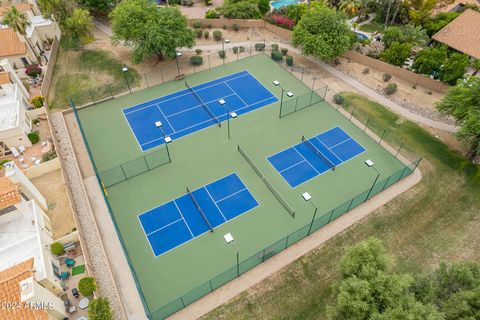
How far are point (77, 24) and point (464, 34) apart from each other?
42.6 metres

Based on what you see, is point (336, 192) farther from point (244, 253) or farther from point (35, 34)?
point (35, 34)

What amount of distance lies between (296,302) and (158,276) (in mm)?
8206

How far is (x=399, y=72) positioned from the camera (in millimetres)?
32906

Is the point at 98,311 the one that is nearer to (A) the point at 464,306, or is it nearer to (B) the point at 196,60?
(A) the point at 464,306

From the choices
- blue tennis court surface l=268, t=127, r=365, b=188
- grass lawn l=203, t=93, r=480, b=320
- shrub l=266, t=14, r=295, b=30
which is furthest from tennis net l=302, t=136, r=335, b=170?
shrub l=266, t=14, r=295, b=30

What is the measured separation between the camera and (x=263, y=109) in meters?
29.2

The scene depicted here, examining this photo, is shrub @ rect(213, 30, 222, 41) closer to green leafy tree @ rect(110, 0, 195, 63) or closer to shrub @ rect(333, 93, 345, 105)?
green leafy tree @ rect(110, 0, 195, 63)

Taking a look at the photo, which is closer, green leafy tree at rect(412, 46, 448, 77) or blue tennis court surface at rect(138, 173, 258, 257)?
blue tennis court surface at rect(138, 173, 258, 257)

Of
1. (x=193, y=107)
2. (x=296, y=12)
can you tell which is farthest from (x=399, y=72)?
(x=193, y=107)

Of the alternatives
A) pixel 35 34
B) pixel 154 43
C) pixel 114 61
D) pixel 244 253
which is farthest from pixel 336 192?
pixel 35 34

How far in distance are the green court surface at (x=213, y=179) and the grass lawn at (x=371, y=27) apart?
56.5ft

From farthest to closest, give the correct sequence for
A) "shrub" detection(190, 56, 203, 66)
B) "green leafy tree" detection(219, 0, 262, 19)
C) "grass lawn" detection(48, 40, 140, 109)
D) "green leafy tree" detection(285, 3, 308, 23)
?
1. "green leafy tree" detection(219, 0, 262, 19)
2. "green leafy tree" detection(285, 3, 308, 23)
3. "shrub" detection(190, 56, 203, 66)
4. "grass lawn" detection(48, 40, 140, 109)

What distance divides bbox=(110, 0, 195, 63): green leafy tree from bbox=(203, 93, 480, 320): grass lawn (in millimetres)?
23013

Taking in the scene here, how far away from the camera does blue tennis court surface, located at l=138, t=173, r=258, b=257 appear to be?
20375 mm
